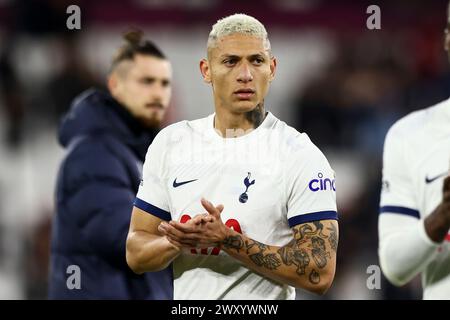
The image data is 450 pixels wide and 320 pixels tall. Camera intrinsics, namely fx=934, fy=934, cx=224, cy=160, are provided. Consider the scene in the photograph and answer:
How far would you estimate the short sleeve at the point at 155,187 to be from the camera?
353 cm

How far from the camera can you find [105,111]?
517 centimetres

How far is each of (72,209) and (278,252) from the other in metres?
2.02

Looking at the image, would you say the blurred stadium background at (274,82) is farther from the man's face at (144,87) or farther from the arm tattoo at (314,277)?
the arm tattoo at (314,277)

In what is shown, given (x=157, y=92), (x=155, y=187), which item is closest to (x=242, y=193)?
(x=155, y=187)

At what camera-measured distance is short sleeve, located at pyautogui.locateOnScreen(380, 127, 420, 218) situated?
3.58 m

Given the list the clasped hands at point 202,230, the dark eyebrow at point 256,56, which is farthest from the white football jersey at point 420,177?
the clasped hands at point 202,230

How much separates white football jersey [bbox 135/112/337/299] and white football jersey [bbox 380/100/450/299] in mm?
322

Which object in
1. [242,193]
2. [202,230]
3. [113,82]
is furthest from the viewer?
[113,82]

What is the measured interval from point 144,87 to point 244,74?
6.35ft

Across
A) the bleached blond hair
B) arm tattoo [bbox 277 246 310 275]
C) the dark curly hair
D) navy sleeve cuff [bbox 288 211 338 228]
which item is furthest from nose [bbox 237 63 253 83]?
the dark curly hair

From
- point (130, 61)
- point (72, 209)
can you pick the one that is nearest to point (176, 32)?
point (130, 61)

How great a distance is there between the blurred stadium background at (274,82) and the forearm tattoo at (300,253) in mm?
4313

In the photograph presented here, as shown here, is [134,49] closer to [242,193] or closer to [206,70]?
[206,70]

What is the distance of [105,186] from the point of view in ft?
15.9
